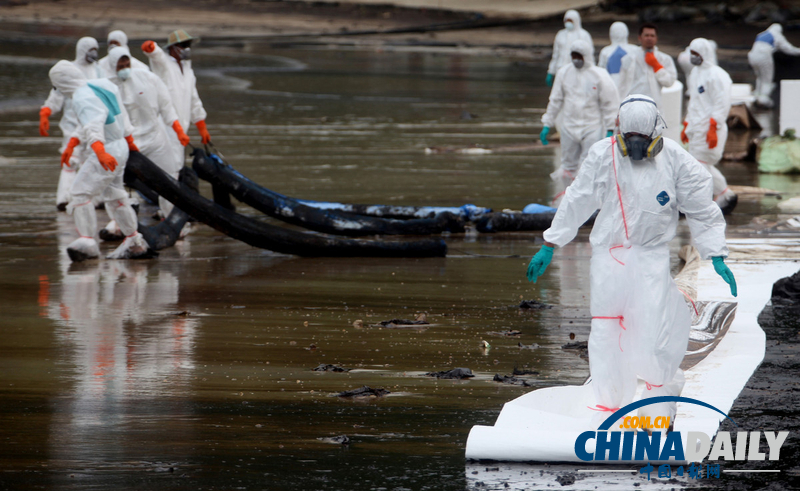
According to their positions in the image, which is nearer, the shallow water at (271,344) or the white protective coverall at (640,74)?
the shallow water at (271,344)

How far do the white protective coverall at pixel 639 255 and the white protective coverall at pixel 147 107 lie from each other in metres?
6.22

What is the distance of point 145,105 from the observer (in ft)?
33.4

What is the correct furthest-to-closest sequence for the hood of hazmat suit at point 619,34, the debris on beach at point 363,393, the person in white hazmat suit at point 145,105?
the hood of hazmat suit at point 619,34 < the person in white hazmat suit at point 145,105 < the debris on beach at point 363,393

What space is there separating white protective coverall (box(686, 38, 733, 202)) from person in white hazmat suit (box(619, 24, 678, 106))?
1.07 meters

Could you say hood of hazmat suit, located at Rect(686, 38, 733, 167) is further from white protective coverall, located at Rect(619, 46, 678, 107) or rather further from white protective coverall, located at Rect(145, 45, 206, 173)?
white protective coverall, located at Rect(145, 45, 206, 173)

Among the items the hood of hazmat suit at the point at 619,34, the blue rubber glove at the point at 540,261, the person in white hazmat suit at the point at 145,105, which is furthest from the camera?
the hood of hazmat suit at the point at 619,34

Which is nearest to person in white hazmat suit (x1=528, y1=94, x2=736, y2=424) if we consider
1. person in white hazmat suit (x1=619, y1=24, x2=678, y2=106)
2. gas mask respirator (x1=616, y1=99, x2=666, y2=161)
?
gas mask respirator (x1=616, y1=99, x2=666, y2=161)

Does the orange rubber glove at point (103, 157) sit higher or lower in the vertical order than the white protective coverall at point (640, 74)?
lower

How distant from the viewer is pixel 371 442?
4828mm

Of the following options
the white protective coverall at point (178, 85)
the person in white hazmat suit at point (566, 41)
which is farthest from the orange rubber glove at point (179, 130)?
the person in white hazmat suit at point (566, 41)

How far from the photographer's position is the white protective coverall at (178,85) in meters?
11.0

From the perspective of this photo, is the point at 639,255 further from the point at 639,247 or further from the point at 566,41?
the point at 566,41

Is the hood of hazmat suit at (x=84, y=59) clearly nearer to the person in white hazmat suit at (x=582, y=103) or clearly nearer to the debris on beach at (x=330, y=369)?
the person in white hazmat suit at (x=582, y=103)

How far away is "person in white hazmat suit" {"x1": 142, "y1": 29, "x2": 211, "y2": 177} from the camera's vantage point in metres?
11.0
